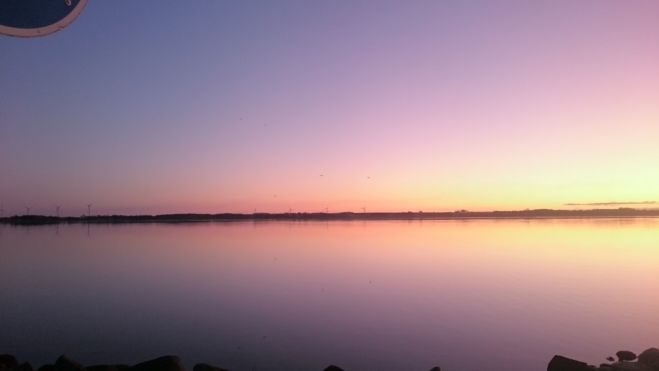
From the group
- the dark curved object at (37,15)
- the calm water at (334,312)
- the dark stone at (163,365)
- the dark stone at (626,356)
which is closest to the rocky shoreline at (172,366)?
the dark stone at (163,365)

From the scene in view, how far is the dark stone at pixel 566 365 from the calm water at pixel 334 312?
1351 millimetres

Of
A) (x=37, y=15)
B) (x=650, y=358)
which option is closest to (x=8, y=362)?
(x=37, y=15)

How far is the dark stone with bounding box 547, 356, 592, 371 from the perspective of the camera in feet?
35.7

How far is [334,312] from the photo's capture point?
62.3 feet

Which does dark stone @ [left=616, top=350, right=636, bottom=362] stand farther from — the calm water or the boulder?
the boulder

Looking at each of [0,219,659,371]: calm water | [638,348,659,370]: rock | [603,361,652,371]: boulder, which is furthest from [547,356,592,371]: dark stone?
[638,348,659,370]: rock

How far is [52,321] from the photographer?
17.0 meters

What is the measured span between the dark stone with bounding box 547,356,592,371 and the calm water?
1.35 meters

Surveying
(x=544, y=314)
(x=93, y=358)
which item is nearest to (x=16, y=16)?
(x=93, y=358)

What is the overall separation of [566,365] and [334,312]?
9500 mm

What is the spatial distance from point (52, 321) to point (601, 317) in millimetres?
19507

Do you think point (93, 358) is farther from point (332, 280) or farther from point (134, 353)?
point (332, 280)

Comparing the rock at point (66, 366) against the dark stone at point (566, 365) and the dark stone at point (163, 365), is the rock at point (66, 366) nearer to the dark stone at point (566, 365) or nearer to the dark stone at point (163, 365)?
the dark stone at point (163, 365)

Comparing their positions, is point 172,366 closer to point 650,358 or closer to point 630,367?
point 630,367
